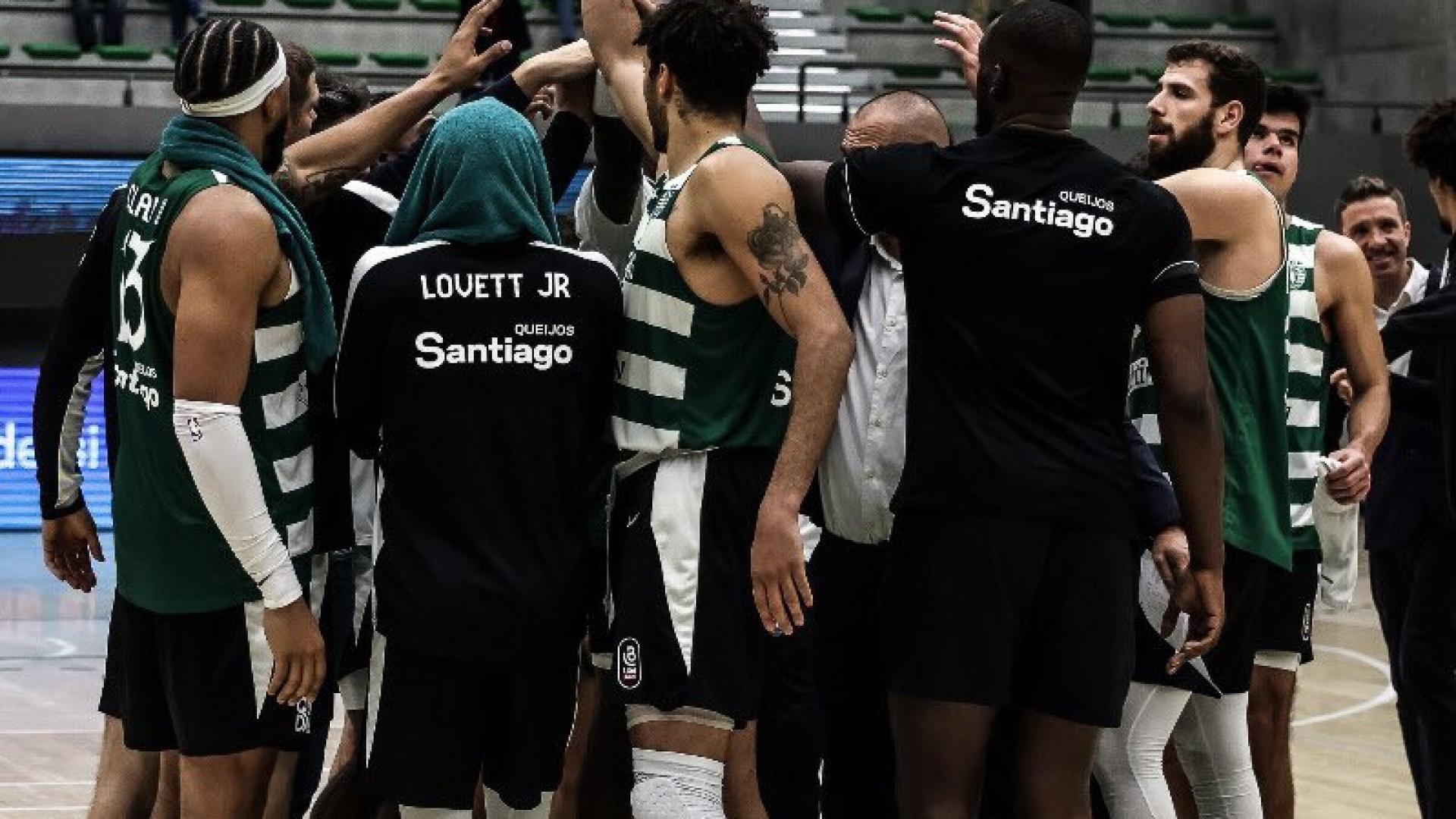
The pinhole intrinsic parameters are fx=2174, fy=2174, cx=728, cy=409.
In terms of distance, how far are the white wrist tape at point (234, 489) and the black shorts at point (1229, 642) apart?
5.78 feet

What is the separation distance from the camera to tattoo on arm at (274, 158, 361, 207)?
4.55m

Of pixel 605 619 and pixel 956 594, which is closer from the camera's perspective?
pixel 956 594

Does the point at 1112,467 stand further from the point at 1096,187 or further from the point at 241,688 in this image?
the point at 241,688

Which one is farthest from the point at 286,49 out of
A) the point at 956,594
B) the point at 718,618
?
the point at 956,594

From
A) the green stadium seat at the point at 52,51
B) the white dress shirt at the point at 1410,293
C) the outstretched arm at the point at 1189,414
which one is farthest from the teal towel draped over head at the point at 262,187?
the green stadium seat at the point at 52,51

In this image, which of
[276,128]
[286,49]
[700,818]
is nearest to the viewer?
[700,818]

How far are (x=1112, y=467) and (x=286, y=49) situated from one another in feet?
6.33

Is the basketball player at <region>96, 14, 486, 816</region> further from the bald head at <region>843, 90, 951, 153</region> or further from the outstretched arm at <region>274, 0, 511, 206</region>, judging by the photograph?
the bald head at <region>843, 90, 951, 153</region>

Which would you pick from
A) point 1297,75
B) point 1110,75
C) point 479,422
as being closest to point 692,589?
point 479,422

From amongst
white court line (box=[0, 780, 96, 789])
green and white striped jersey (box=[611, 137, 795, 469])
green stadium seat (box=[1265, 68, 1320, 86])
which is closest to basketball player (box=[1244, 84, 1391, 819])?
green and white striped jersey (box=[611, 137, 795, 469])

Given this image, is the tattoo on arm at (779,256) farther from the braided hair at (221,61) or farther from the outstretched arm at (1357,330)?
the outstretched arm at (1357,330)

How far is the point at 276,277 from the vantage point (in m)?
3.76

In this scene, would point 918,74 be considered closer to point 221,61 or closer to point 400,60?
point 400,60

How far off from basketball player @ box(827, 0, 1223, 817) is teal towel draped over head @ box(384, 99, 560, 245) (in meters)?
0.56
